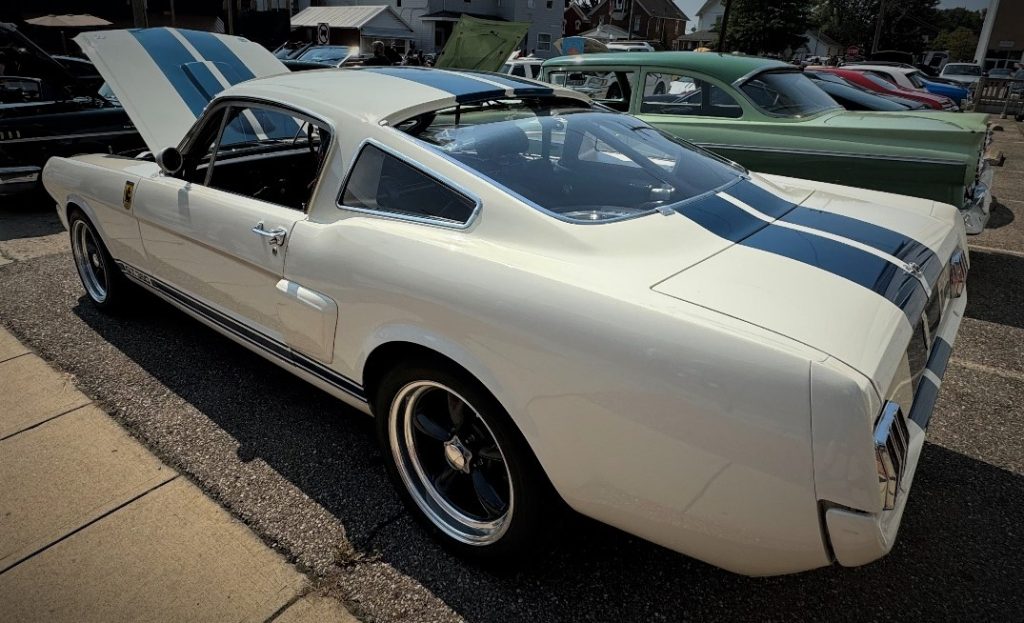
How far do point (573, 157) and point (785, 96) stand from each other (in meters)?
3.91

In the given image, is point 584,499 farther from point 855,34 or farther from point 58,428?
point 855,34

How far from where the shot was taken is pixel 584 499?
1685 millimetres

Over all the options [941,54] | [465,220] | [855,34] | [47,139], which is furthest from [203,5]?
[855,34]

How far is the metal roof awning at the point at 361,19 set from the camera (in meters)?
33.2

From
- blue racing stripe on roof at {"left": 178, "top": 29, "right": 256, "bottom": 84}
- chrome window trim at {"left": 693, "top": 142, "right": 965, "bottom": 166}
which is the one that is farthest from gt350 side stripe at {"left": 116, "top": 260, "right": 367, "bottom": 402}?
chrome window trim at {"left": 693, "top": 142, "right": 965, "bottom": 166}

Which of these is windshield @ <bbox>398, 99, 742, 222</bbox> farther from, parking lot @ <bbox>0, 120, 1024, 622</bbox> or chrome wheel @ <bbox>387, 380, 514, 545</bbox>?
parking lot @ <bbox>0, 120, 1024, 622</bbox>

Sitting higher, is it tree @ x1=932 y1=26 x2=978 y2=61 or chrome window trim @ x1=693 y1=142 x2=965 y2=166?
tree @ x1=932 y1=26 x2=978 y2=61

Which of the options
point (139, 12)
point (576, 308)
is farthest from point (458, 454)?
point (139, 12)

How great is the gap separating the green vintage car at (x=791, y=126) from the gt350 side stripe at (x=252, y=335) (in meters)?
3.92

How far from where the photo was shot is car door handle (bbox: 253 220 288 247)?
2336mm

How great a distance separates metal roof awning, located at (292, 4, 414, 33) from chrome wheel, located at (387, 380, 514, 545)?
3461 centimetres

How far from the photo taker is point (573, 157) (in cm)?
239

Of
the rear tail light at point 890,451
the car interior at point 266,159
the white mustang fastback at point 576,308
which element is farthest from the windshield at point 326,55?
the rear tail light at point 890,451

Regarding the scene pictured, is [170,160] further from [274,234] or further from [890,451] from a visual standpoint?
[890,451]
